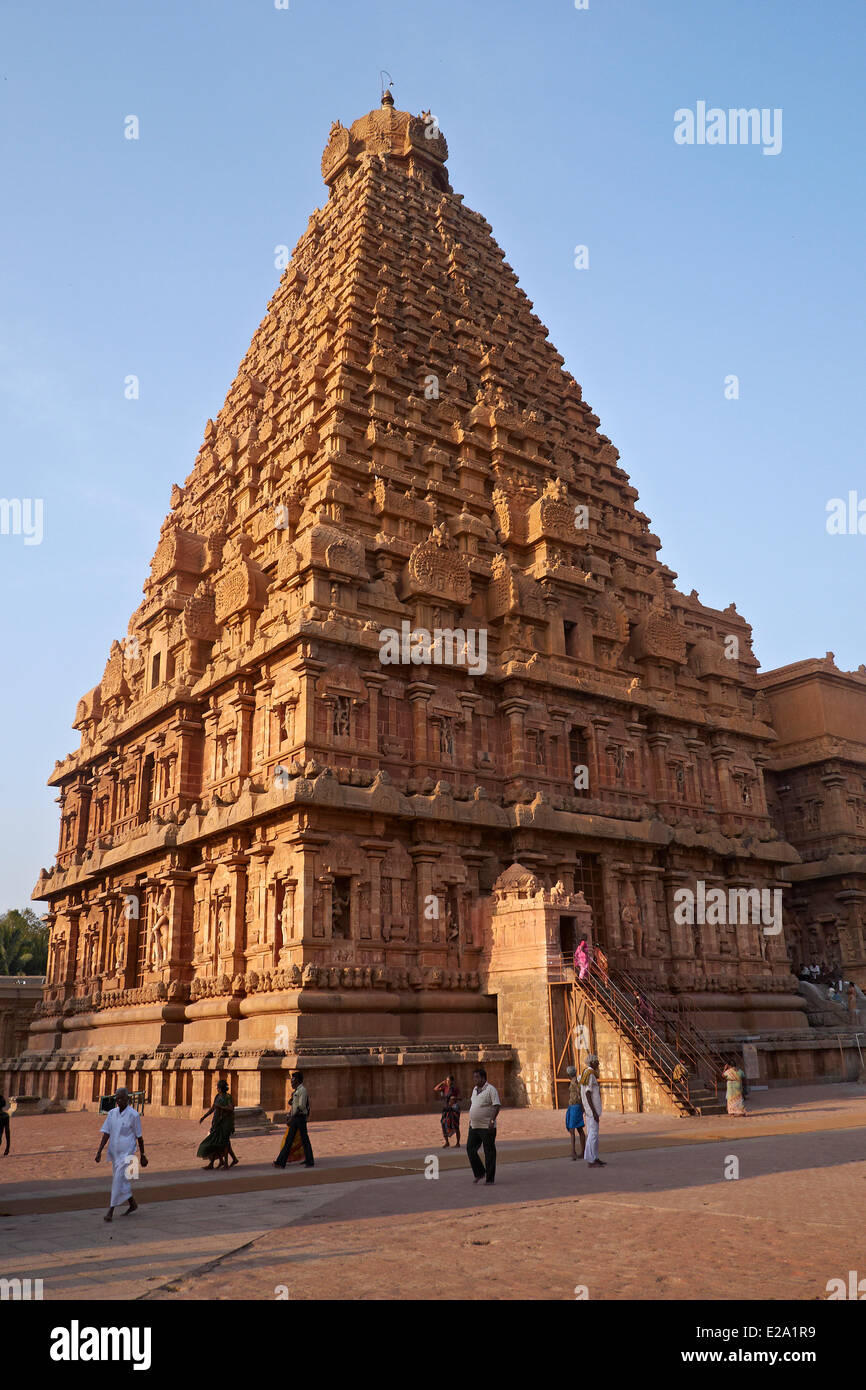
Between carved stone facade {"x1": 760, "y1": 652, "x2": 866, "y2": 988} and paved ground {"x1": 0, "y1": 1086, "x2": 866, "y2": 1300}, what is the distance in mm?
28725

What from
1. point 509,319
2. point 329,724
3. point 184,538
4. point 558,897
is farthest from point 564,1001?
point 509,319

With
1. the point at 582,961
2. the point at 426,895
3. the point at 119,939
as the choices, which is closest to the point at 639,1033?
the point at 582,961

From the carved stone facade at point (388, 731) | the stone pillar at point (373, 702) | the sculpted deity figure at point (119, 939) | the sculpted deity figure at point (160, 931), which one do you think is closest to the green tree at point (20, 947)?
the carved stone facade at point (388, 731)

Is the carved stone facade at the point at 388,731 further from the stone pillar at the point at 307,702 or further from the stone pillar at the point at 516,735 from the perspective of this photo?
the stone pillar at the point at 516,735

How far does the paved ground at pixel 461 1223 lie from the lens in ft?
29.0

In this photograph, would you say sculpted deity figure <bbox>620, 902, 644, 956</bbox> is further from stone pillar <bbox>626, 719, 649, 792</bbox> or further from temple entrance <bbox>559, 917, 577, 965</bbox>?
temple entrance <bbox>559, 917, 577, 965</bbox>

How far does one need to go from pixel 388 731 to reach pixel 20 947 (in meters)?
63.8

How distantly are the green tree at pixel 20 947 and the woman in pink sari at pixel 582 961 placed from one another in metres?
62.9

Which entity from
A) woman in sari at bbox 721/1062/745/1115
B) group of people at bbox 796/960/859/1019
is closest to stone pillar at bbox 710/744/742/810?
group of people at bbox 796/960/859/1019

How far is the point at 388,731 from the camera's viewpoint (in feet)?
108

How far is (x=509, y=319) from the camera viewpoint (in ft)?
169

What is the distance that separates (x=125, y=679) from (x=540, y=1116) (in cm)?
2903

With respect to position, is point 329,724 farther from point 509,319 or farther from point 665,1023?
point 509,319

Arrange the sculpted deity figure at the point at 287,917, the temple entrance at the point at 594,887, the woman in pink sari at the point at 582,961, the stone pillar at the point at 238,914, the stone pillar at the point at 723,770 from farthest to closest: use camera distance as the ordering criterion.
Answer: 1. the stone pillar at the point at 723,770
2. the temple entrance at the point at 594,887
3. the stone pillar at the point at 238,914
4. the sculpted deity figure at the point at 287,917
5. the woman in pink sari at the point at 582,961
